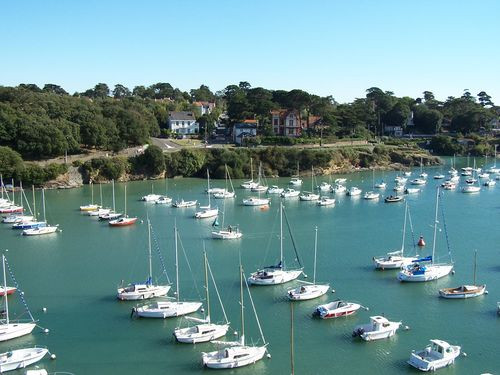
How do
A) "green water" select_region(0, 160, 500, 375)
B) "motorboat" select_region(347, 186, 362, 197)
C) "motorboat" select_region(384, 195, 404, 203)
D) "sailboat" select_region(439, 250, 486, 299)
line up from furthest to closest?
"motorboat" select_region(347, 186, 362, 197)
"motorboat" select_region(384, 195, 404, 203)
"sailboat" select_region(439, 250, 486, 299)
"green water" select_region(0, 160, 500, 375)

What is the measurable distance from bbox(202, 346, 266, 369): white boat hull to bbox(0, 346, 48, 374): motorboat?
23.7 feet

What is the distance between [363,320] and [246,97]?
8787 cm

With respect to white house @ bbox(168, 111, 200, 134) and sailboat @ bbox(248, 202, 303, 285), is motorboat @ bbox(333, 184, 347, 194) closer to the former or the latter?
sailboat @ bbox(248, 202, 303, 285)

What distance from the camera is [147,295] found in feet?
103

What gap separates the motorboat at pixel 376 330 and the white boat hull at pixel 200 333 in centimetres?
640

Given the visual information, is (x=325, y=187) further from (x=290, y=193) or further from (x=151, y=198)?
(x=151, y=198)

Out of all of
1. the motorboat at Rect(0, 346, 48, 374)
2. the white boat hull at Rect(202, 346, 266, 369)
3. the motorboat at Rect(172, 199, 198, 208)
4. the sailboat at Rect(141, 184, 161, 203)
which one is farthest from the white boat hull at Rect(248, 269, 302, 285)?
the sailboat at Rect(141, 184, 161, 203)

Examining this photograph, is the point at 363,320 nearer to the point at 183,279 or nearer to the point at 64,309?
the point at 183,279

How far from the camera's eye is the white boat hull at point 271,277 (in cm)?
3381

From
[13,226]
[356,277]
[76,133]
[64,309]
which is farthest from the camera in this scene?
[76,133]

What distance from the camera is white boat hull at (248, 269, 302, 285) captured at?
33.8 m

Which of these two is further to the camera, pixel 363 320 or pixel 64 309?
pixel 64 309

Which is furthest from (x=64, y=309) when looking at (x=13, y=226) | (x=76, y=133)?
(x=76, y=133)

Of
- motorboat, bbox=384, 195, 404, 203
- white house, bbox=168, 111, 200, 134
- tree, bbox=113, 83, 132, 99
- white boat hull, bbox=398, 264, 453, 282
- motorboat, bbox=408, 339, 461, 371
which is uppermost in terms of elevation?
tree, bbox=113, 83, 132, 99
